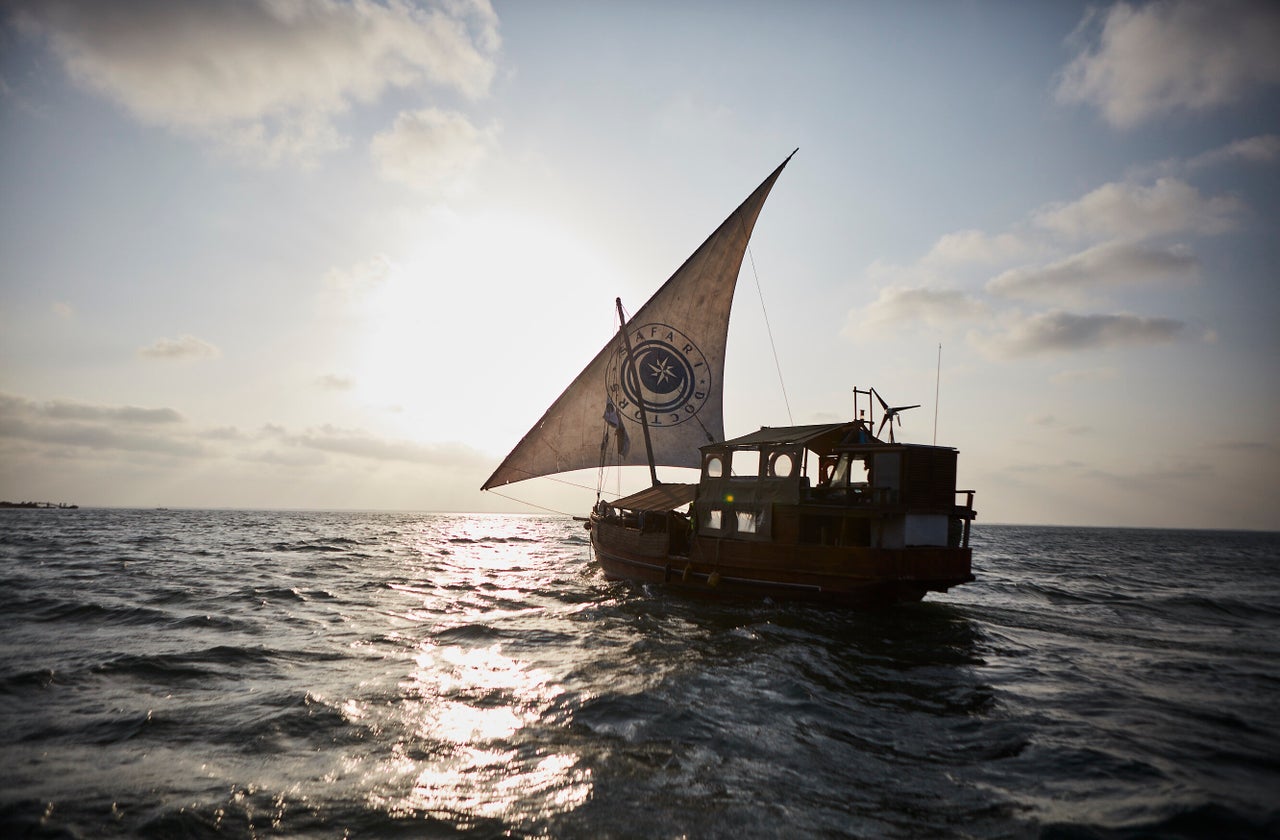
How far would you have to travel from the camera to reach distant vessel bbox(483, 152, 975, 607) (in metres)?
18.3

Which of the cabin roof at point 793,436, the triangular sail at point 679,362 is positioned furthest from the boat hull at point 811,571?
the triangular sail at point 679,362

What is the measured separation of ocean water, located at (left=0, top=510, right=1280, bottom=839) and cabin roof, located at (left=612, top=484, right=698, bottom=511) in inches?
217

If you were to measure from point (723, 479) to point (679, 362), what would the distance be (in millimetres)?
10280

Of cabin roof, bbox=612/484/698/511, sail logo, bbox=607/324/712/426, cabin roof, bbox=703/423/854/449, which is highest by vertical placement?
sail logo, bbox=607/324/712/426

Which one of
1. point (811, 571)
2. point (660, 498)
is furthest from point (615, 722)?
point (660, 498)

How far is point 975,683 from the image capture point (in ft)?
40.1

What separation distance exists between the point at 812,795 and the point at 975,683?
7.17 m

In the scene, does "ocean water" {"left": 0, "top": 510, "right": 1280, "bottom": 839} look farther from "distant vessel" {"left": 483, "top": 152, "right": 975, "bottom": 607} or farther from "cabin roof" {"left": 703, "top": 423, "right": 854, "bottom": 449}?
"cabin roof" {"left": 703, "top": 423, "right": 854, "bottom": 449}

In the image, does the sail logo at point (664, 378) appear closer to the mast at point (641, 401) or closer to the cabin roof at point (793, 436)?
the mast at point (641, 401)

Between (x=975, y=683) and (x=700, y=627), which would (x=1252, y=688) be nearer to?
(x=975, y=683)

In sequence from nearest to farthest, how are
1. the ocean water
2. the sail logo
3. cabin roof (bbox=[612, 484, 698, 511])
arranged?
the ocean water < cabin roof (bbox=[612, 484, 698, 511]) < the sail logo

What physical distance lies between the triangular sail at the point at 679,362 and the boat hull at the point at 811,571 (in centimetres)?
858

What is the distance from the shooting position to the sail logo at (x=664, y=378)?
3033 centimetres

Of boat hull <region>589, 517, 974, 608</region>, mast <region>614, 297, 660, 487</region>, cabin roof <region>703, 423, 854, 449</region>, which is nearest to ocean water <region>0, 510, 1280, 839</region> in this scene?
boat hull <region>589, 517, 974, 608</region>
